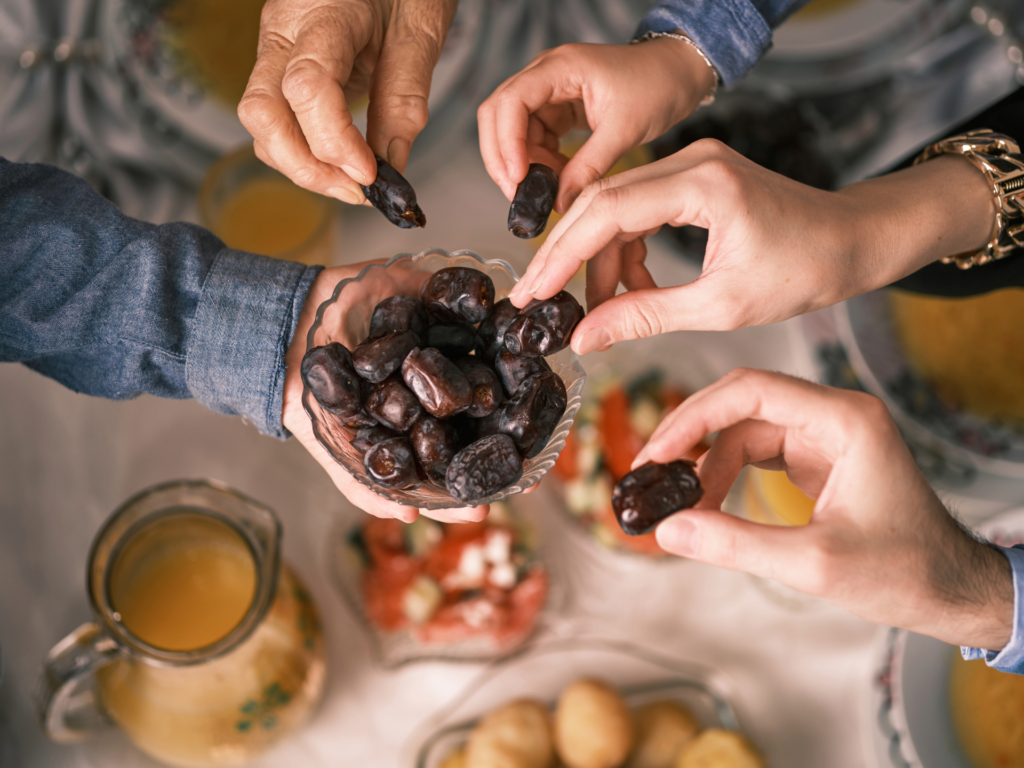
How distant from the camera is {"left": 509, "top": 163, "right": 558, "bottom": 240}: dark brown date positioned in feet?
2.67

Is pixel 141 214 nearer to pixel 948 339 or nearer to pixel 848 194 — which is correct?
pixel 848 194

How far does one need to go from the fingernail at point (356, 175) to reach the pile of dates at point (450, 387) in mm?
142

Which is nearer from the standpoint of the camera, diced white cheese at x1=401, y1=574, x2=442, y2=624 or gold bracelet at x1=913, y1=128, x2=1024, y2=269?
gold bracelet at x1=913, y1=128, x2=1024, y2=269

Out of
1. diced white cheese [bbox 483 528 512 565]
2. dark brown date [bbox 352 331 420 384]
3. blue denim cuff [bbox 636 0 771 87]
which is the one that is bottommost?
diced white cheese [bbox 483 528 512 565]

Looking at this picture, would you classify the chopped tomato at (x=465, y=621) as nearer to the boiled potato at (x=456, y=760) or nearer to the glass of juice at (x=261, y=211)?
the boiled potato at (x=456, y=760)

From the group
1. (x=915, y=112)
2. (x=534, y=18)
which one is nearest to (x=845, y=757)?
(x=915, y=112)

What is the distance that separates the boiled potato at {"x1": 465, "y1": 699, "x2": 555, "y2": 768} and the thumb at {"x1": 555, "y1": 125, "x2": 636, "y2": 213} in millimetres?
705

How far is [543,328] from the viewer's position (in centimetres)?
76

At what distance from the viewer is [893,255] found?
2.72 ft

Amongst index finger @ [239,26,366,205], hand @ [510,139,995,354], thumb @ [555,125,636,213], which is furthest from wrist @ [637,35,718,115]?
index finger @ [239,26,366,205]

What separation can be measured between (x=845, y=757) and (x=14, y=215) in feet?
4.59

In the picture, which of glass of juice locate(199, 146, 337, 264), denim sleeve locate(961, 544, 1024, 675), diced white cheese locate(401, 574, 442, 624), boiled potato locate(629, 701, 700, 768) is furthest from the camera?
glass of juice locate(199, 146, 337, 264)

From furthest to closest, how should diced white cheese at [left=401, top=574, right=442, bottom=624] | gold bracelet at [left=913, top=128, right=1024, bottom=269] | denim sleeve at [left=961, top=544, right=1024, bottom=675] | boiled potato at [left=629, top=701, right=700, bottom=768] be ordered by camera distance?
diced white cheese at [left=401, top=574, right=442, bottom=624] < boiled potato at [left=629, top=701, right=700, bottom=768] < gold bracelet at [left=913, top=128, right=1024, bottom=269] < denim sleeve at [left=961, top=544, right=1024, bottom=675]

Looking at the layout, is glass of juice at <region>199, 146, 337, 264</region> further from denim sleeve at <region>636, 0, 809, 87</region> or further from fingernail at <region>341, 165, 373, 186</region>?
denim sleeve at <region>636, 0, 809, 87</region>
